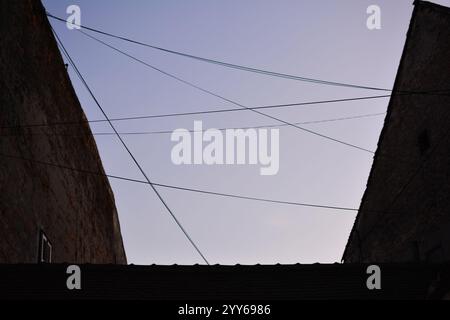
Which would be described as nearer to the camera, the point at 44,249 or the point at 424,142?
the point at 44,249

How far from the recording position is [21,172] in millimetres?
11758

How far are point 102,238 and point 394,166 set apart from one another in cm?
957

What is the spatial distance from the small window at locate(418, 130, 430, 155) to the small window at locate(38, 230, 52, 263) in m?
8.96

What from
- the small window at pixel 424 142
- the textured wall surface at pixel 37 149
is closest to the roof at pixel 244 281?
the textured wall surface at pixel 37 149

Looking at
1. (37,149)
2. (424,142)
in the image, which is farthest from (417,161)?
(37,149)

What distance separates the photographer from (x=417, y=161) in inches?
603

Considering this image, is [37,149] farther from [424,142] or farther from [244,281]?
[424,142]

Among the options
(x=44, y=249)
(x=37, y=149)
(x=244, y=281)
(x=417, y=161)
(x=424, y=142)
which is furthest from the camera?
(x=417, y=161)

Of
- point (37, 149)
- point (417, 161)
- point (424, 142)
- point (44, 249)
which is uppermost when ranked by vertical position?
point (424, 142)

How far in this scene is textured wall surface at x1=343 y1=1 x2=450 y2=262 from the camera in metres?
13.9

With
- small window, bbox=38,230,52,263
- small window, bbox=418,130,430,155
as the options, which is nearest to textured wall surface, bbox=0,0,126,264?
small window, bbox=38,230,52,263

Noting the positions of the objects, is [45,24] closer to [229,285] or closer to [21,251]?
[21,251]

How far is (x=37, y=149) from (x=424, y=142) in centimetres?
896

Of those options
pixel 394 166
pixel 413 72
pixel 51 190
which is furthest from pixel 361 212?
pixel 51 190
